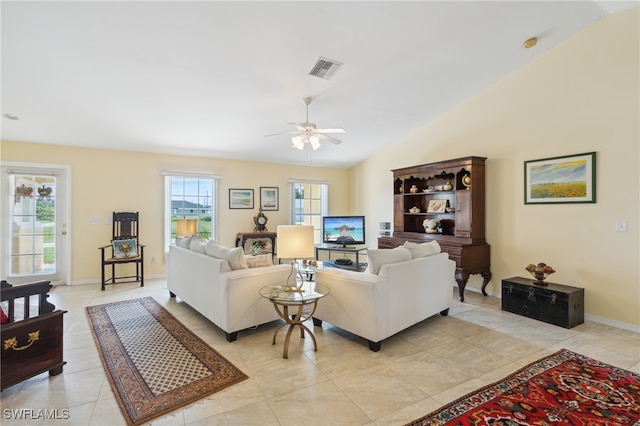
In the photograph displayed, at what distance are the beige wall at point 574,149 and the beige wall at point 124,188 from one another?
420 cm

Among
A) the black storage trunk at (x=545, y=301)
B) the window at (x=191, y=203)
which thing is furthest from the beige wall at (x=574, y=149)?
the window at (x=191, y=203)

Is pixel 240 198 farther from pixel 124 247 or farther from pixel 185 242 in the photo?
pixel 185 242

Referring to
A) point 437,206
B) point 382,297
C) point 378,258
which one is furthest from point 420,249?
point 437,206

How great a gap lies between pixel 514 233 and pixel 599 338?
1507mm

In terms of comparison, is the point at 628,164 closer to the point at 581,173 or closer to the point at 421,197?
the point at 581,173

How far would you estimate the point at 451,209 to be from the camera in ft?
15.5

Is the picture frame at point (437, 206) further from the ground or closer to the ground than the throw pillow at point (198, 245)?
further from the ground

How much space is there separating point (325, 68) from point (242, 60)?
856 mm

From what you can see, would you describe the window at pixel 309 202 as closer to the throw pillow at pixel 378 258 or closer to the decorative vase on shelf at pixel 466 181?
the decorative vase on shelf at pixel 466 181

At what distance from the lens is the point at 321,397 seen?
2.01 metres

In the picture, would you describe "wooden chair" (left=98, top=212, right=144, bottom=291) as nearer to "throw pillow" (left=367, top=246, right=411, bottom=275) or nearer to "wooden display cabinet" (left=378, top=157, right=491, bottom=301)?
"throw pillow" (left=367, top=246, right=411, bottom=275)

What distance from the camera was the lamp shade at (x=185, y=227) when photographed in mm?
5109

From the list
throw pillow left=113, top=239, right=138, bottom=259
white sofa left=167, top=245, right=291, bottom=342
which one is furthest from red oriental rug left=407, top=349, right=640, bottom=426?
throw pillow left=113, top=239, right=138, bottom=259

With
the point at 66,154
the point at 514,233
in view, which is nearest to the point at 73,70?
the point at 66,154
